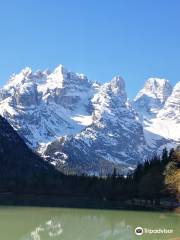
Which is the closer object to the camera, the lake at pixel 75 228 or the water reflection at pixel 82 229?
the lake at pixel 75 228

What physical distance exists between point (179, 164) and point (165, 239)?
106344 millimetres

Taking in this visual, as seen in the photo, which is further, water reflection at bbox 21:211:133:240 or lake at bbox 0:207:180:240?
water reflection at bbox 21:211:133:240

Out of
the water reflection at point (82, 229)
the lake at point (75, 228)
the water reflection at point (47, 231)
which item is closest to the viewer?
the lake at point (75, 228)

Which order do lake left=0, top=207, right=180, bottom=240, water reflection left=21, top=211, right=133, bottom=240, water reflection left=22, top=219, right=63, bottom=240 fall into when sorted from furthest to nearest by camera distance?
water reflection left=22, top=219, right=63, bottom=240, water reflection left=21, top=211, right=133, bottom=240, lake left=0, top=207, right=180, bottom=240

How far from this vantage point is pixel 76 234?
7888 centimetres

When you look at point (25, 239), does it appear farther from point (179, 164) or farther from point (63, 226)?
point (179, 164)

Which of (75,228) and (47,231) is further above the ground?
(75,228)

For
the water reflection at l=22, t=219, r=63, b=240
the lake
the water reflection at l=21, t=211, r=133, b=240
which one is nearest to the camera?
the lake

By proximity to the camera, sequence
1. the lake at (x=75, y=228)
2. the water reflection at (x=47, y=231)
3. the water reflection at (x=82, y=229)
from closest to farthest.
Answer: the lake at (x=75, y=228) → the water reflection at (x=82, y=229) → the water reflection at (x=47, y=231)

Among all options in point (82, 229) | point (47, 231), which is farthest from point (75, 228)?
point (47, 231)

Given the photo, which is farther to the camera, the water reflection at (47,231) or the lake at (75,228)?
the water reflection at (47,231)

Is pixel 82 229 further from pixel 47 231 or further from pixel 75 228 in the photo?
pixel 47 231

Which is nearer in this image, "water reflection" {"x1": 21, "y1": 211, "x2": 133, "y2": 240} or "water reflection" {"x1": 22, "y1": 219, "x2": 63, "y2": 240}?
"water reflection" {"x1": 21, "y1": 211, "x2": 133, "y2": 240}

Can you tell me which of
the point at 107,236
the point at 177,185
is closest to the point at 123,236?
the point at 107,236
